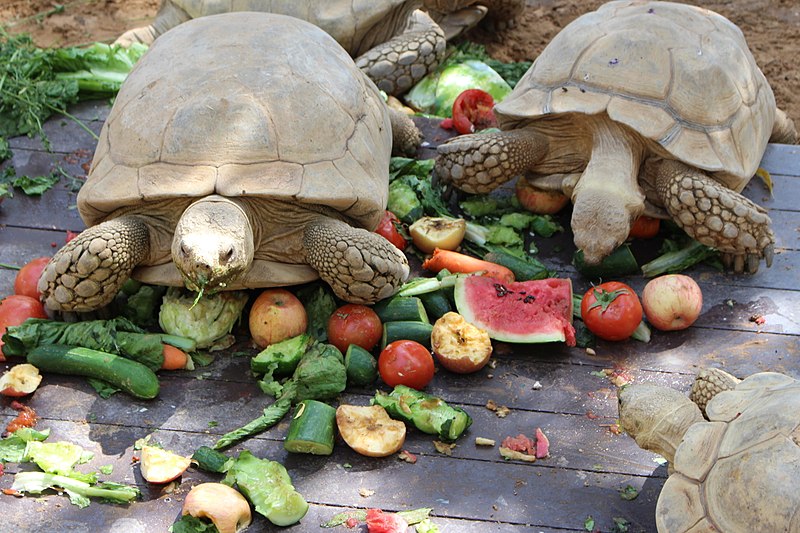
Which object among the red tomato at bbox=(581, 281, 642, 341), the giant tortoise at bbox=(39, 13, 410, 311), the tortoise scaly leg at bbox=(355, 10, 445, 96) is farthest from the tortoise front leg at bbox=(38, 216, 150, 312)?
the tortoise scaly leg at bbox=(355, 10, 445, 96)

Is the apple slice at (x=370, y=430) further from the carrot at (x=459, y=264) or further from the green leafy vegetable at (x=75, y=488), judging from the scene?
the carrot at (x=459, y=264)

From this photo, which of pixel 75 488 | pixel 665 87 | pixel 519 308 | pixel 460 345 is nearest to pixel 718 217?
pixel 665 87

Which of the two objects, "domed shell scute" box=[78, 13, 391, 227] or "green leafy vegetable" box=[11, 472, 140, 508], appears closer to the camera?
"green leafy vegetable" box=[11, 472, 140, 508]

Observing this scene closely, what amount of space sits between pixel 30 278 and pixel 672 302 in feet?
10.2

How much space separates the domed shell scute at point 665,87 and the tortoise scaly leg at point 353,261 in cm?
136

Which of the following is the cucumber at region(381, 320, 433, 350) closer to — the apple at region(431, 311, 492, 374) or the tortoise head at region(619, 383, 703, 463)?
the apple at region(431, 311, 492, 374)

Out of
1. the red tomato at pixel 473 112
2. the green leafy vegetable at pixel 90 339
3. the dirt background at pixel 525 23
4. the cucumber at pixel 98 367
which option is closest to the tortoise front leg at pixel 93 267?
the green leafy vegetable at pixel 90 339

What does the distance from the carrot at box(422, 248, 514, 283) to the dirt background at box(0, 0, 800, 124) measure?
3.60m

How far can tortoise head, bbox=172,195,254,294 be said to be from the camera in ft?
11.7

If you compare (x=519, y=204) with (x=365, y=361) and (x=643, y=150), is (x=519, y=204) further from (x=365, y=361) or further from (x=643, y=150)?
(x=365, y=361)

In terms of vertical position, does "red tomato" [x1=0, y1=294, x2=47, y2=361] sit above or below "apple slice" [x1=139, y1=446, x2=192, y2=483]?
below

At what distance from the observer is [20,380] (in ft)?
12.2

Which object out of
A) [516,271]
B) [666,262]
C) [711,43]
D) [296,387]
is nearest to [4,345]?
[296,387]

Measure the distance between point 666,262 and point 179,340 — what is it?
101 inches
